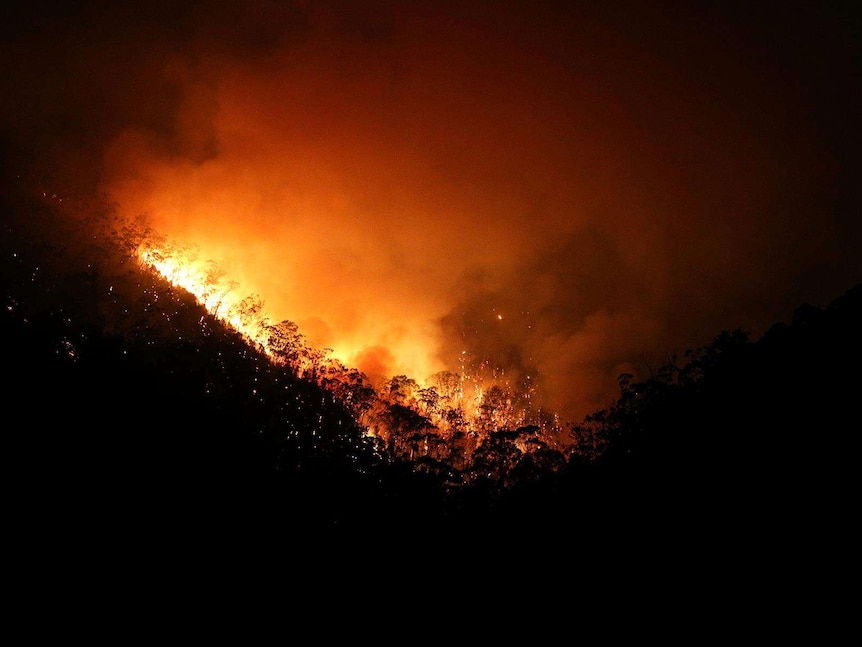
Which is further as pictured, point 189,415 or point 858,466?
point 189,415

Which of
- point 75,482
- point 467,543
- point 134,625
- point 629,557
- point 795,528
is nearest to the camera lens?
point 795,528

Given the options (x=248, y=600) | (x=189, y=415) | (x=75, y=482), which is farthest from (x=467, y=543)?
(x=189, y=415)

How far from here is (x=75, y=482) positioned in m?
15.3

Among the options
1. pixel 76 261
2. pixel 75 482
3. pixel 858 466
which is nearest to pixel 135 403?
pixel 75 482

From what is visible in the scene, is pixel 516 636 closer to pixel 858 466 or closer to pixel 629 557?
pixel 629 557

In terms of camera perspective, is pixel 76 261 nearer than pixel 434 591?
No

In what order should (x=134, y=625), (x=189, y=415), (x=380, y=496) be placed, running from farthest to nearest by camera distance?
1. (x=189, y=415)
2. (x=380, y=496)
3. (x=134, y=625)

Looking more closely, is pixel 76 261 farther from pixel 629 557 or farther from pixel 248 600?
pixel 629 557

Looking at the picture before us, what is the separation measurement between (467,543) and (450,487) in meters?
8.76

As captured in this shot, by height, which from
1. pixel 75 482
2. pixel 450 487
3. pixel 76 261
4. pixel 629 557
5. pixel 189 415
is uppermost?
pixel 76 261

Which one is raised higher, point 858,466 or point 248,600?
point 858,466

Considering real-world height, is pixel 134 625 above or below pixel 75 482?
below

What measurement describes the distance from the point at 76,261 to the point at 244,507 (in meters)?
42.4

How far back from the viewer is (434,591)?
14.2 metres
